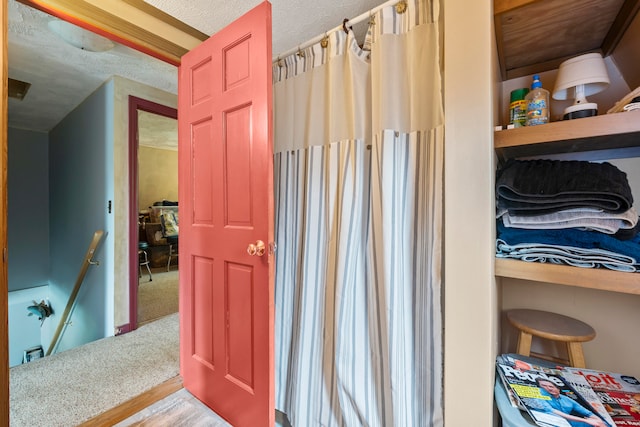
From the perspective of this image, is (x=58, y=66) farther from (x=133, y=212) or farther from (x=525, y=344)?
(x=525, y=344)

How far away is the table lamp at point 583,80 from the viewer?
2.69ft

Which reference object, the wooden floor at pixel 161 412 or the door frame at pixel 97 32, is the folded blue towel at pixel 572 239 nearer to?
the wooden floor at pixel 161 412

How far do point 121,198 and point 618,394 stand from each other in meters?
3.14

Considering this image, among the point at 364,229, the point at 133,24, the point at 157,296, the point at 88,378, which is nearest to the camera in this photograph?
the point at 364,229

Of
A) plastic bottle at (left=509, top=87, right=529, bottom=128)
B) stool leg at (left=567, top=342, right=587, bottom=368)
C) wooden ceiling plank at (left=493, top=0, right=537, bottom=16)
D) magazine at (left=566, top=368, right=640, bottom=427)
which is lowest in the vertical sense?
magazine at (left=566, top=368, right=640, bottom=427)

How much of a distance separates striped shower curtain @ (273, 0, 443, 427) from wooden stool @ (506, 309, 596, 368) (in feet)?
1.00

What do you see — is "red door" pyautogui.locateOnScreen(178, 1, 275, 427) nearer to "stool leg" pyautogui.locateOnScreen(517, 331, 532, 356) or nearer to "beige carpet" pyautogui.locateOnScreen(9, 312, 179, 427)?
"beige carpet" pyautogui.locateOnScreen(9, 312, 179, 427)

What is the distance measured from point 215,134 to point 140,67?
1.45m

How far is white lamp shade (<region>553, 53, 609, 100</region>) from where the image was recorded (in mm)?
829

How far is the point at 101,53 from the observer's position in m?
1.96

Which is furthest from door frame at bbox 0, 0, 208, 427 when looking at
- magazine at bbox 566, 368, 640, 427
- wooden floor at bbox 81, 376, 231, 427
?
magazine at bbox 566, 368, 640, 427

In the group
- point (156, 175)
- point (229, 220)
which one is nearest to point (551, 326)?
point (229, 220)

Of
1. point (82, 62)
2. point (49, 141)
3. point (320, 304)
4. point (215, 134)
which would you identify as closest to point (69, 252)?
point (49, 141)

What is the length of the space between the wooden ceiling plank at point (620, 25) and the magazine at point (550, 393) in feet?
3.78
